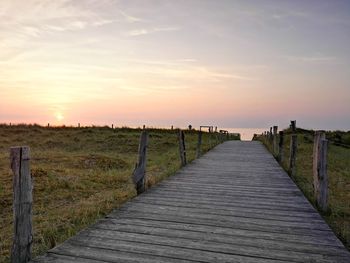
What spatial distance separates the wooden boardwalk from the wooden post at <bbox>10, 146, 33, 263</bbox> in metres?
0.20

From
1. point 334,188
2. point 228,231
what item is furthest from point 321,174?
point 334,188

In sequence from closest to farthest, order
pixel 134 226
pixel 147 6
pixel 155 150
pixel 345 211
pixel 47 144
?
pixel 134 226 < pixel 345 211 < pixel 147 6 < pixel 155 150 < pixel 47 144

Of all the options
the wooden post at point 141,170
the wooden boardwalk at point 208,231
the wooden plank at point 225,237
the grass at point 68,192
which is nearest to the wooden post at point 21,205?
the wooden boardwalk at point 208,231

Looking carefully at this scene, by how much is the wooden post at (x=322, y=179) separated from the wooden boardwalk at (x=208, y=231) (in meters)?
0.29

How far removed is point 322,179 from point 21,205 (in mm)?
5212

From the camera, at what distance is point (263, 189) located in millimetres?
7871

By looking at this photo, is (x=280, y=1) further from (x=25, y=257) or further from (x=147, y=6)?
(x=25, y=257)

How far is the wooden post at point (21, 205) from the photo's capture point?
354cm

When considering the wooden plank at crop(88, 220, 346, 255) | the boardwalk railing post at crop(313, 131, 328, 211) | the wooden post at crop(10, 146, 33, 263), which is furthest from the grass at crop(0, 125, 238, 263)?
the boardwalk railing post at crop(313, 131, 328, 211)

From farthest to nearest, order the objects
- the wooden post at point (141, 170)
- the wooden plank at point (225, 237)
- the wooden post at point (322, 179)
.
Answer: the wooden post at point (141, 170), the wooden post at point (322, 179), the wooden plank at point (225, 237)

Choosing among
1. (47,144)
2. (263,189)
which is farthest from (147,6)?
(47,144)

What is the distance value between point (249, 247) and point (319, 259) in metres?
0.77

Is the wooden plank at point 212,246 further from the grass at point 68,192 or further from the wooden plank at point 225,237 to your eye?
the grass at point 68,192

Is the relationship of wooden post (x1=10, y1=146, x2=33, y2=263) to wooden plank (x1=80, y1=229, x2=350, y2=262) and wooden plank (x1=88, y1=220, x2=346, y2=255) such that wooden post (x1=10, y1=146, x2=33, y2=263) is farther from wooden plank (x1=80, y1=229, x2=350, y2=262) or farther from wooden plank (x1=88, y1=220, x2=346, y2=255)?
wooden plank (x1=88, y1=220, x2=346, y2=255)
